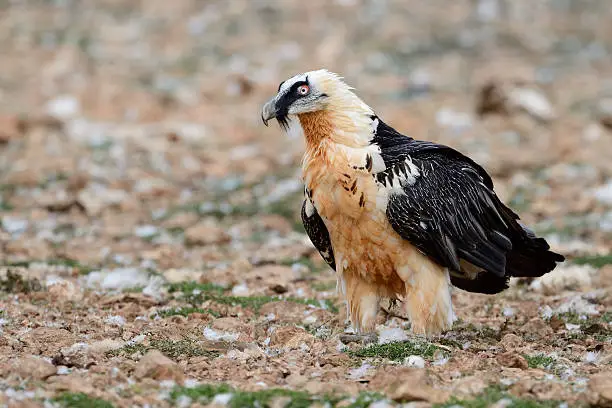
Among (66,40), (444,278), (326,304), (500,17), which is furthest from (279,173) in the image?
(500,17)

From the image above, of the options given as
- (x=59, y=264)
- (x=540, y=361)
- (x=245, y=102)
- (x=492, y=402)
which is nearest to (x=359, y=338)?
(x=540, y=361)

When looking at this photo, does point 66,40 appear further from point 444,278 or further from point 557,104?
point 444,278

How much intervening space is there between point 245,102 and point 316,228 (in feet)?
43.4

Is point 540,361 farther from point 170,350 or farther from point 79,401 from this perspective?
point 79,401

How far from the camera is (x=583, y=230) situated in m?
13.1

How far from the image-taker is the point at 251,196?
15.1 metres

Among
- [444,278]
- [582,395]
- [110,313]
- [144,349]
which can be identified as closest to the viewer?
[582,395]

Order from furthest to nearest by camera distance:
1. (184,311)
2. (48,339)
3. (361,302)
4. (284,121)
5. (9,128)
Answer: (9,128)
(184,311)
(361,302)
(284,121)
(48,339)

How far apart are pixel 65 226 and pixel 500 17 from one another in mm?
17966

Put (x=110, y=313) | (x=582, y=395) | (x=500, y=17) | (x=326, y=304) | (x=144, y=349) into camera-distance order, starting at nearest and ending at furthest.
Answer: (x=582, y=395), (x=144, y=349), (x=110, y=313), (x=326, y=304), (x=500, y=17)

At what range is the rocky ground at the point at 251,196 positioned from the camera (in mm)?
6383

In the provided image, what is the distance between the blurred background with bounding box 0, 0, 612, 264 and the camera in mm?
14281

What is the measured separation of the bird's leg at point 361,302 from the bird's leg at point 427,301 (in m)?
0.31

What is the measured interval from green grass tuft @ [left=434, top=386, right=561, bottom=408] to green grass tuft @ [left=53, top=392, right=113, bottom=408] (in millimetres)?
1831
